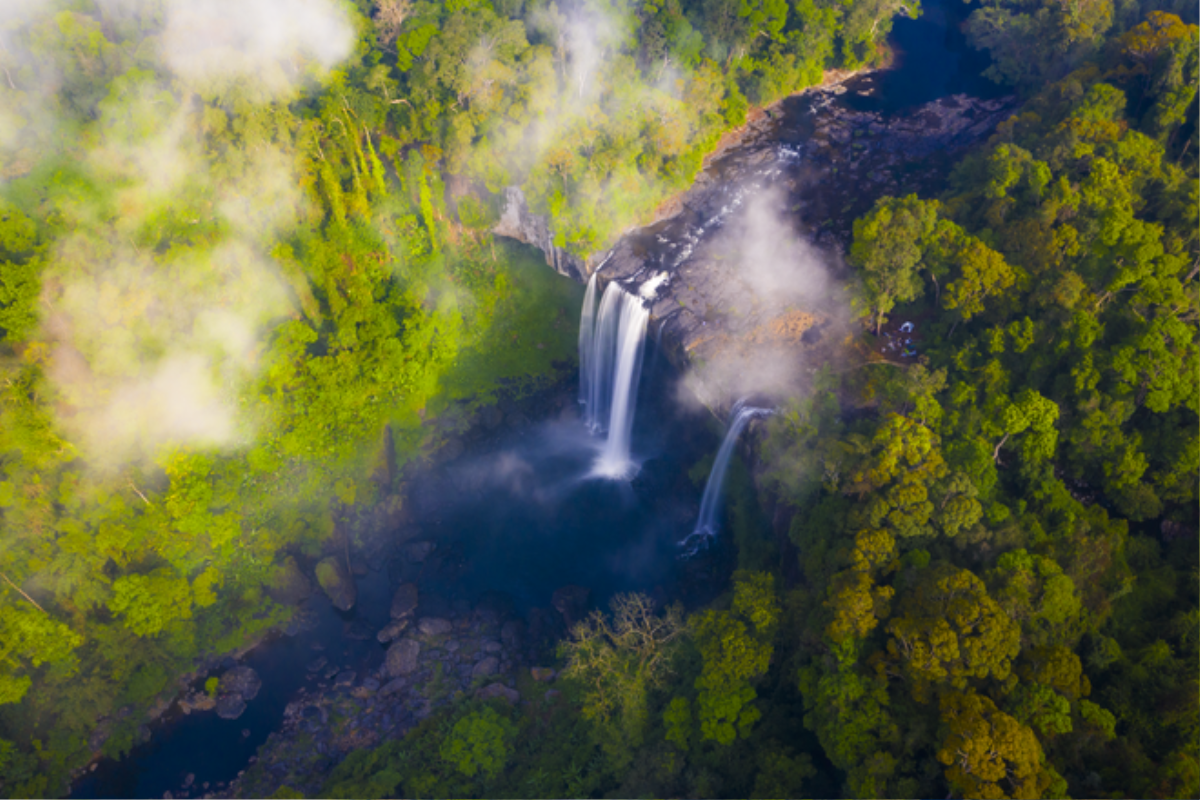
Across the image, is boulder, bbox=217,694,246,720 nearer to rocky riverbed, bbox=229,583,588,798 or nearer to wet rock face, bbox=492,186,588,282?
rocky riverbed, bbox=229,583,588,798

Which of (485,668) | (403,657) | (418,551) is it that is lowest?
(485,668)

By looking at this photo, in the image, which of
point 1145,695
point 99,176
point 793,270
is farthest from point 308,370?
point 1145,695

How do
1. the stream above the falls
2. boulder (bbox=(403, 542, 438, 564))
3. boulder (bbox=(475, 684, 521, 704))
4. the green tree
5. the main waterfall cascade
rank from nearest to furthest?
the green tree, boulder (bbox=(475, 684, 521, 704)), the stream above the falls, boulder (bbox=(403, 542, 438, 564)), the main waterfall cascade

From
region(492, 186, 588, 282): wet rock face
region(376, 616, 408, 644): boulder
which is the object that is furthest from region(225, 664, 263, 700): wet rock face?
region(492, 186, 588, 282): wet rock face

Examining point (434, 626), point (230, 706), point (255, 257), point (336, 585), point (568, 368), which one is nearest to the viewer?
point (230, 706)

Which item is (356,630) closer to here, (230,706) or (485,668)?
(230,706)

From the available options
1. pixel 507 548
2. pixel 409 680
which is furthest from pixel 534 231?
pixel 409 680
